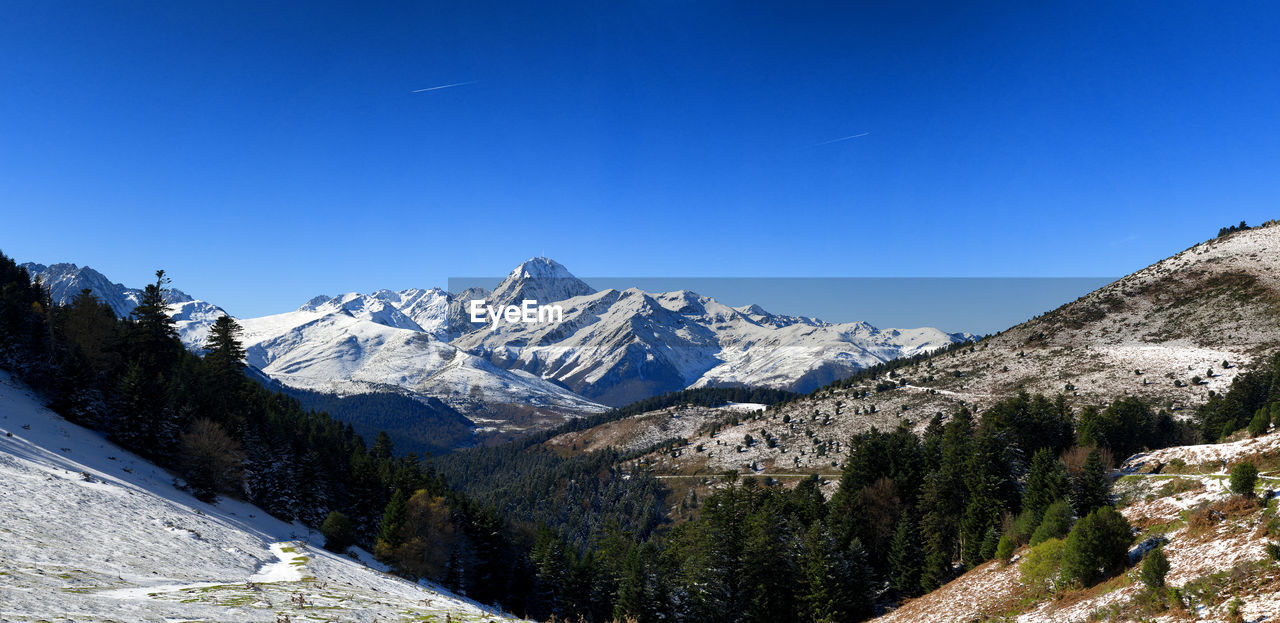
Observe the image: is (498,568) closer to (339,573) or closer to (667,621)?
(667,621)

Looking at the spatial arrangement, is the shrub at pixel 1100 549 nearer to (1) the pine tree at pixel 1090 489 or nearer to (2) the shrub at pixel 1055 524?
(2) the shrub at pixel 1055 524

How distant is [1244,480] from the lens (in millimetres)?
32719

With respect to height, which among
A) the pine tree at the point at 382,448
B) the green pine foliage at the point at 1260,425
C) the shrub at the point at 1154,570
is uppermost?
the green pine foliage at the point at 1260,425

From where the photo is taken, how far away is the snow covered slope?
18906 mm

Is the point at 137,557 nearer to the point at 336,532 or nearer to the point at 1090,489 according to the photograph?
the point at 336,532

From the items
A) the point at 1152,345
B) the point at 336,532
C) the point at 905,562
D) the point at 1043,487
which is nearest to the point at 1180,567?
the point at 1043,487

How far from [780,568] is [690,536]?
11066 mm

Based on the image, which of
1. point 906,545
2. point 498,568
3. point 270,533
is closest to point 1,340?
point 270,533

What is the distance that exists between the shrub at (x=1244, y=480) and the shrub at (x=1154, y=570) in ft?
33.1

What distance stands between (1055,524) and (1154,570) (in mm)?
17998

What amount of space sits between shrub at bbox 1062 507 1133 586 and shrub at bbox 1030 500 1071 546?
9.50 m

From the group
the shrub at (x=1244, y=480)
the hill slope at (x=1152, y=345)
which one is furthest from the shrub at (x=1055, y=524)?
the hill slope at (x=1152, y=345)

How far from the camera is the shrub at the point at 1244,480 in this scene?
32656mm

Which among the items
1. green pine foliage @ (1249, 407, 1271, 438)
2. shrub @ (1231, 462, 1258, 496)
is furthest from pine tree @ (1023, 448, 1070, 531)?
green pine foliage @ (1249, 407, 1271, 438)
